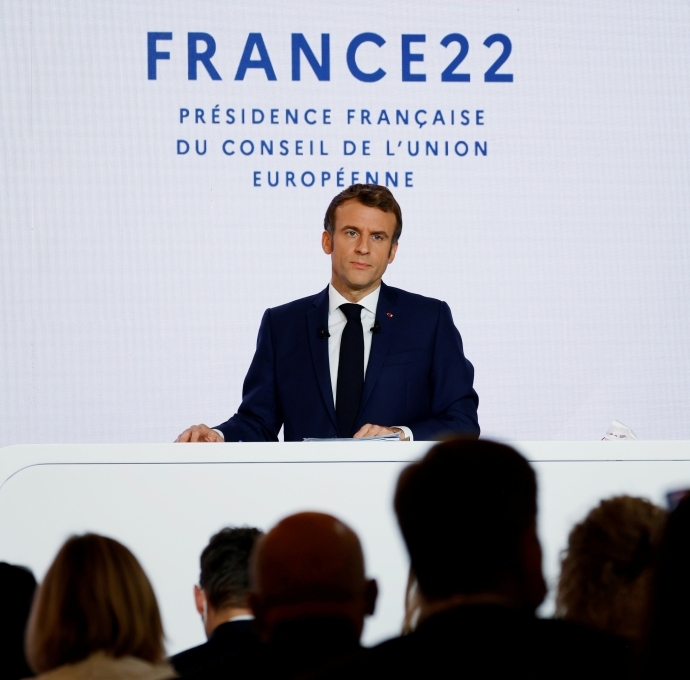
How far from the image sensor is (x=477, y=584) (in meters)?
1.28

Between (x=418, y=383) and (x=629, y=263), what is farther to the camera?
(x=629, y=263)

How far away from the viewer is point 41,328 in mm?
4551

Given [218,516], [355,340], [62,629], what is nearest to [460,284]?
[355,340]

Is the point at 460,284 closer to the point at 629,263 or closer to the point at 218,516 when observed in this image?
the point at 629,263

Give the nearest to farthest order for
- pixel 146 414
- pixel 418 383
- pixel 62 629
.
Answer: pixel 62 629 < pixel 418 383 < pixel 146 414

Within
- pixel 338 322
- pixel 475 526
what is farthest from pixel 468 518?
pixel 338 322

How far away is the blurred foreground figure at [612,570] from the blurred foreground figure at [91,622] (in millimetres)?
643

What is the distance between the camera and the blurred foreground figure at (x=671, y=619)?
0.87 meters

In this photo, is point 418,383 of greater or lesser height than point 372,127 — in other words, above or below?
below

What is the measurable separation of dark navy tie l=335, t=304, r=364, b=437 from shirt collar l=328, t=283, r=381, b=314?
4 cm

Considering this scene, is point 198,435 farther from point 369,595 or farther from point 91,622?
point 369,595

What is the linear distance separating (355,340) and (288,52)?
70.2 inches

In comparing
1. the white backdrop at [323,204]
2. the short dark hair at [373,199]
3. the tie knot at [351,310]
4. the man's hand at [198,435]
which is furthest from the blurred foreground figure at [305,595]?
the white backdrop at [323,204]

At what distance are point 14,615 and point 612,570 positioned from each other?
98 cm
